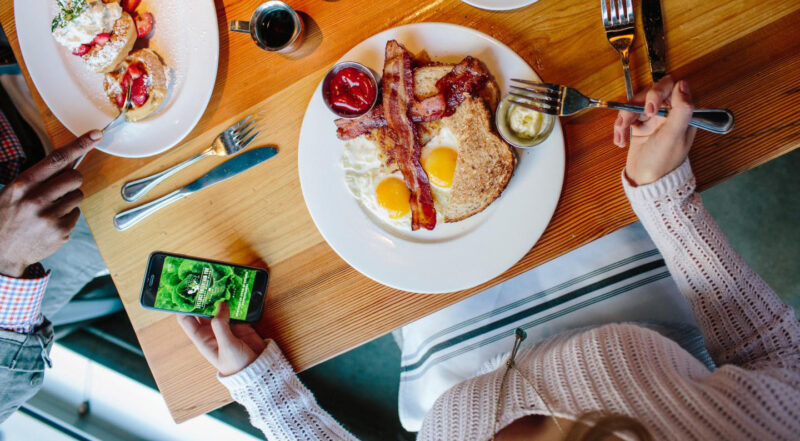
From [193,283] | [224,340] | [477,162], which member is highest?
[477,162]

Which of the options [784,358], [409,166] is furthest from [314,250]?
[784,358]

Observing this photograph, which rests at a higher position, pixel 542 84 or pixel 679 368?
A: pixel 542 84

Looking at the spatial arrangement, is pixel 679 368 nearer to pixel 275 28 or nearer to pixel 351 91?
pixel 351 91

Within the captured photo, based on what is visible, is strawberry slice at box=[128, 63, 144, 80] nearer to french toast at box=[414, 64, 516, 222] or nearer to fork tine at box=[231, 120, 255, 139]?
fork tine at box=[231, 120, 255, 139]

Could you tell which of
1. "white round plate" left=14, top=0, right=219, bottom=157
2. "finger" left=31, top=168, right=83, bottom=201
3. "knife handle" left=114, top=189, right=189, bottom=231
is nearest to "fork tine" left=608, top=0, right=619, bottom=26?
"white round plate" left=14, top=0, right=219, bottom=157

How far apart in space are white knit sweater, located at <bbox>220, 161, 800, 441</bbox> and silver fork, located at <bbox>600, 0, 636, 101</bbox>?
36 cm

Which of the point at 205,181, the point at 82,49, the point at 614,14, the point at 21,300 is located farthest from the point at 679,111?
the point at 21,300

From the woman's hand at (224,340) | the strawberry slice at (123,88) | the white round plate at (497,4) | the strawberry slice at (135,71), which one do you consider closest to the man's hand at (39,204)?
the strawberry slice at (123,88)

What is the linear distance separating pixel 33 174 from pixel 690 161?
224 centimetres

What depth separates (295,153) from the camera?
167 centimetres

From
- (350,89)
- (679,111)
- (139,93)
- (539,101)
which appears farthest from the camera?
(139,93)

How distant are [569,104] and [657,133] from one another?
27cm

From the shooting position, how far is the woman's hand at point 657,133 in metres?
1.33

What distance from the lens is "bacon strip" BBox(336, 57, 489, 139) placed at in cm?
152
